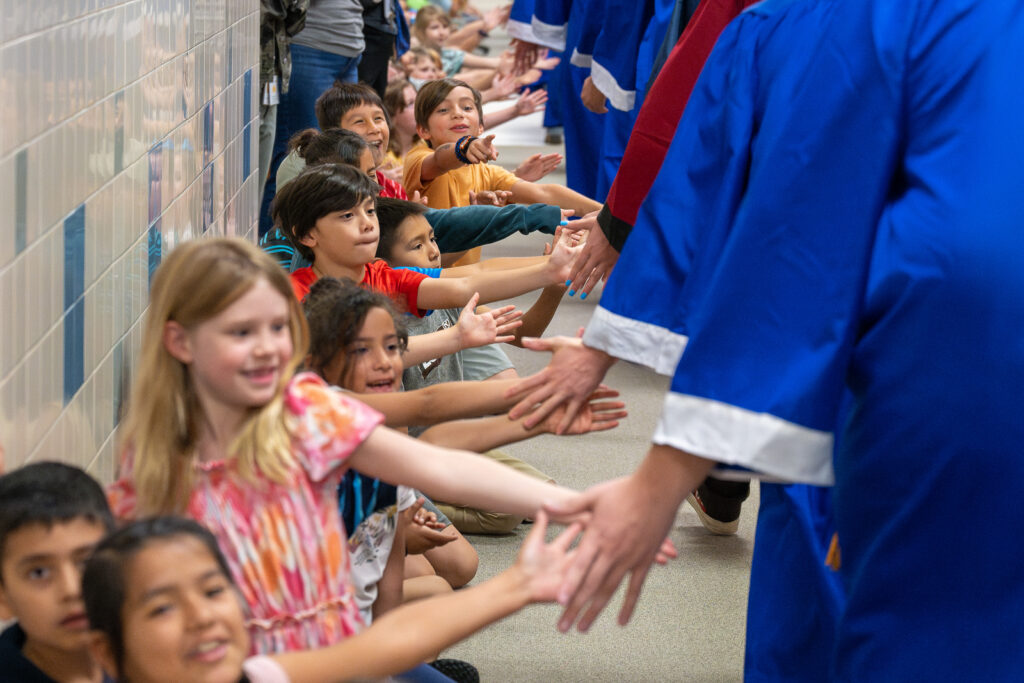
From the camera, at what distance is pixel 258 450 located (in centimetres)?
151

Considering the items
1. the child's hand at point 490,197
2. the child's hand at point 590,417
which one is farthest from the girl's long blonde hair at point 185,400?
the child's hand at point 490,197

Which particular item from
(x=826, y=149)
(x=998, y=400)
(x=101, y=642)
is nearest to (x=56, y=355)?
(x=101, y=642)

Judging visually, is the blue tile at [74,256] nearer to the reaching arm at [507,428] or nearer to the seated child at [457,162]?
the reaching arm at [507,428]

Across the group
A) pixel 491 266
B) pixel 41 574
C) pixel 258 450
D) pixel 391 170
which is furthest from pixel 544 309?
pixel 41 574

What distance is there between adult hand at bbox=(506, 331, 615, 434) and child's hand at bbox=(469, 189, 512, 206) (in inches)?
83.9

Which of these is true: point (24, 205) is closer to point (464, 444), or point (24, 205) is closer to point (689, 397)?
point (464, 444)

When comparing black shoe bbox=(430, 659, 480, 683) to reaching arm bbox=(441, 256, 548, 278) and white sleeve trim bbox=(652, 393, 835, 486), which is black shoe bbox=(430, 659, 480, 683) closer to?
reaching arm bbox=(441, 256, 548, 278)

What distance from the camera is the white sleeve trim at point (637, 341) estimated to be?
63.4 inches

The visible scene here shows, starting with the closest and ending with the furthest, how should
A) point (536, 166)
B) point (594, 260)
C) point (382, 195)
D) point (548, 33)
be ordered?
point (594, 260)
point (382, 195)
point (536, 166)
point (548, 33)

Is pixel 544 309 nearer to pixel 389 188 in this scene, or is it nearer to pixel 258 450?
pixel 389 188

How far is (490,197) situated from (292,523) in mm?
2513

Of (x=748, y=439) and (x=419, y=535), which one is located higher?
(x=748, y=439)

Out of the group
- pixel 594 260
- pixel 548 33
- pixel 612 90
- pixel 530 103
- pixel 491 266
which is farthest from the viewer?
pixel 548 33

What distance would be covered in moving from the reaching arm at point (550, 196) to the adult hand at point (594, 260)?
6.14ft
